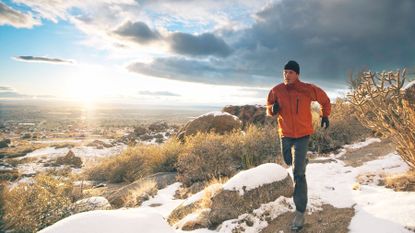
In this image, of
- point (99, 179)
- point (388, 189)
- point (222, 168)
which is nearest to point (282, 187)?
point (388, 189)

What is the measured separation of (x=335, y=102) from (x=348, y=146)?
6240 millimetres

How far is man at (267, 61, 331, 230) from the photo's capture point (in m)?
5.72

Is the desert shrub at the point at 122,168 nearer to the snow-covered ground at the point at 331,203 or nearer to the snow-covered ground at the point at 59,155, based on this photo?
the snow-covered ground at the point at 331,203

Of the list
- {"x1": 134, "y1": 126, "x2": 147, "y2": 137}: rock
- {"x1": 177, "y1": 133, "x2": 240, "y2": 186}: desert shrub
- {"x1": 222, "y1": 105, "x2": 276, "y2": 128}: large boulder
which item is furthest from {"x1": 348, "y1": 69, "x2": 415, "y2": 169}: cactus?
{"x1": 134, "y1": 126, "x2": 147, "y2": 137}: rock

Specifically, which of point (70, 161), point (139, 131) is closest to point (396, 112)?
point (70, 161)

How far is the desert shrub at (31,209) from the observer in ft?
20.8

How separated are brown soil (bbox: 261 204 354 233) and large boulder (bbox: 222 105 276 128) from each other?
38.6ft

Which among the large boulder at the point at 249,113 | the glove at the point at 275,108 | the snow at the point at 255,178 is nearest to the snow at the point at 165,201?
the snow at the point at 255,178

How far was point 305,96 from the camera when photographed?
579cm

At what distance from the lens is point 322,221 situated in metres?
5.99

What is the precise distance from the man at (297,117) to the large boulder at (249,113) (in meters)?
12.2

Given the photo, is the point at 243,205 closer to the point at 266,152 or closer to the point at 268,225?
the point at 268,225

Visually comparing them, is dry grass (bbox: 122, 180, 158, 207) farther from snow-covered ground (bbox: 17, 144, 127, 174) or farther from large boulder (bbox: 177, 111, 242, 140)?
snow-covered ground (bbox: 17, 144, 127, 174)

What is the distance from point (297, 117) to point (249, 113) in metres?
13.5
